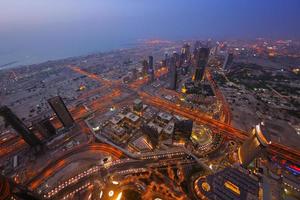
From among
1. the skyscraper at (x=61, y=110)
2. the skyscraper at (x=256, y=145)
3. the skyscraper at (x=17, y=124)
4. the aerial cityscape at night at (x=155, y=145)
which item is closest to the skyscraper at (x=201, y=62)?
the aerial cityscape at night at (x=155, y=145)

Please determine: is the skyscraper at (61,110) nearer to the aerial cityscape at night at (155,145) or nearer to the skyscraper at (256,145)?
the aerial cityscape at night at (155,145)

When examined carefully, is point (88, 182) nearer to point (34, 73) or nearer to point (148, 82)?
point (148, 82)

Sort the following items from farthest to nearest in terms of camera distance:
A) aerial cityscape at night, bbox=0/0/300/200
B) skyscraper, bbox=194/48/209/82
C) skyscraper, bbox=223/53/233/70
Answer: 1. skyscraper, bbox=223/53/233/70
2. skyscraper, bbox=194/48/209/82
3. aerial cityscape at night, bbox=0/0/300/200

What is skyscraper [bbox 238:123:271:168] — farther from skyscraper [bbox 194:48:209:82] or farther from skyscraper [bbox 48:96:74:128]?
skyscraper [bbox 48:96:74:128]

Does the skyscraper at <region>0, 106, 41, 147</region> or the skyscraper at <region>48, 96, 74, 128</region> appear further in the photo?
the skyscraper at <region>48, 96, 74, 128</region>

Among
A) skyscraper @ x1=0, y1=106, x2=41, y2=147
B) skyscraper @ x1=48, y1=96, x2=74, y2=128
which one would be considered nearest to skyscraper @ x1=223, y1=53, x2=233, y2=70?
skyscraper @ x1=48, y1=96, x2=74, y2=128

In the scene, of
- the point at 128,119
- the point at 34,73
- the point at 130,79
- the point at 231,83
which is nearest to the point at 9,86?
the point at 34,73

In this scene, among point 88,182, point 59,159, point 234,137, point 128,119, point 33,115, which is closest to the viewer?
point 88,182
